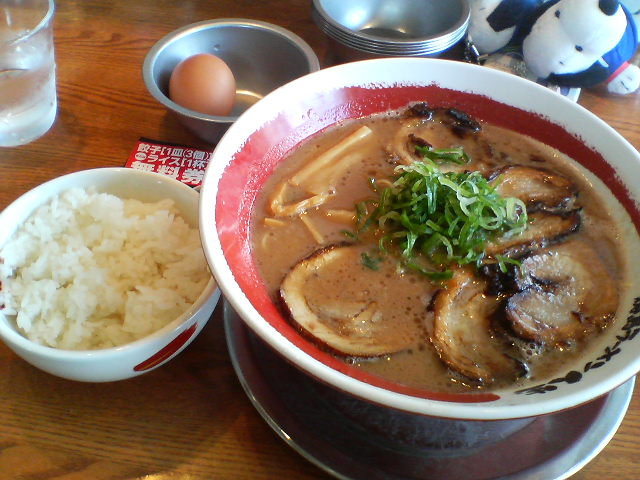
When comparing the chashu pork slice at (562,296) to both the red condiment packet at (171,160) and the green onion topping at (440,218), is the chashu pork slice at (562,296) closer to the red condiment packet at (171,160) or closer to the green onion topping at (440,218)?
the green onion topping at (440,218)

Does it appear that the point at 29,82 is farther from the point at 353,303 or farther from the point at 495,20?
the point at 495,20

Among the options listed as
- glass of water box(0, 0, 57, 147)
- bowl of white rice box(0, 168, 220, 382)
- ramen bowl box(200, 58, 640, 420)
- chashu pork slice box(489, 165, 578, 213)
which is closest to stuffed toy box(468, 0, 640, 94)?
ramen bowl box(200, 58, 640, 420)

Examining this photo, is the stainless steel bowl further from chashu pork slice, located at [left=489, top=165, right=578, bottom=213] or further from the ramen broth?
chashu pork slice, located at [left=489, top=165, right=578, bottom=213]

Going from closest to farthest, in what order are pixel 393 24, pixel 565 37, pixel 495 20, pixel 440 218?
pixel 440 218
pixel 565 37
pixel 495 20
pixel 393 24

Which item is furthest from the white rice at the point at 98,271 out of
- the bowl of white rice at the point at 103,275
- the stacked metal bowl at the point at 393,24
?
the stacked metal bowl at the point at 393,24

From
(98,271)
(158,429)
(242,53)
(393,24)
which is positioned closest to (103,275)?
(98,271)

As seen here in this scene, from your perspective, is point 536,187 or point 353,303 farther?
point 536,187

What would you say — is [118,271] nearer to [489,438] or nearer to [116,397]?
[116,397]

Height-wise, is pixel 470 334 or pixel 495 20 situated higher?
pixel 495 20
